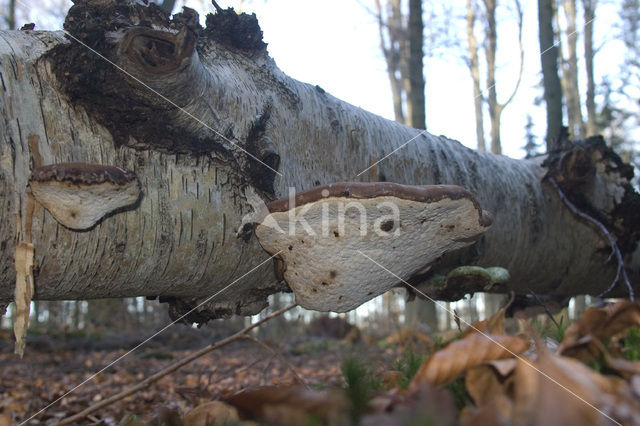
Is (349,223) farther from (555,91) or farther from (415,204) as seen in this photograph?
(555,91)

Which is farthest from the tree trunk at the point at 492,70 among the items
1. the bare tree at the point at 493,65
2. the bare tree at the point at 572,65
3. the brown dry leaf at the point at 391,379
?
the brown dry leaf at the point at 391,379

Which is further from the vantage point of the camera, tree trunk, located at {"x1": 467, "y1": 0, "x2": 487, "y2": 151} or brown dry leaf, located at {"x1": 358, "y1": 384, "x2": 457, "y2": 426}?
tree trunk, located at {"x1": 467, "y1": 0, "x2": 487, "y2": 151}

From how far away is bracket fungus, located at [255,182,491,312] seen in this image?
174cm

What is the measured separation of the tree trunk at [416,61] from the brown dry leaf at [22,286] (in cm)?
671

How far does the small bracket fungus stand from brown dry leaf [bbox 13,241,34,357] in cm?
15

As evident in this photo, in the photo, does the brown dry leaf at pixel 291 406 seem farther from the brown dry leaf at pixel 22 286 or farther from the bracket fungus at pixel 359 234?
the brown dry leaf at pixel 22 286

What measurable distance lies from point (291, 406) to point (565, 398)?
1.65ft

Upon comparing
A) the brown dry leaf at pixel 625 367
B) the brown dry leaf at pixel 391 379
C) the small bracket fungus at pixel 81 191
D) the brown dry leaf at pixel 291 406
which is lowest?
the brown dry leaf at pixel 391 379

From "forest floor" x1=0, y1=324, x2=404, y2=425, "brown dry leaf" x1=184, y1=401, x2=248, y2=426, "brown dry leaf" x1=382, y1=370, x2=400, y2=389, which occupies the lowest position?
"forest floor" x1=0, y1=324, x2=404, y2=425

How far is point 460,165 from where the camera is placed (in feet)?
9.99

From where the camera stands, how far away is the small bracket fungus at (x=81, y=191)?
1549mm

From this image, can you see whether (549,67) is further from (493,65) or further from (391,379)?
(493,65)

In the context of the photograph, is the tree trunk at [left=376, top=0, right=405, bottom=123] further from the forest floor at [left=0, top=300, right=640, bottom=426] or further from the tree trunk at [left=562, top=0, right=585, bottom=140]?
the forest floor at [left=0, top=300, right=640, bottom=426]

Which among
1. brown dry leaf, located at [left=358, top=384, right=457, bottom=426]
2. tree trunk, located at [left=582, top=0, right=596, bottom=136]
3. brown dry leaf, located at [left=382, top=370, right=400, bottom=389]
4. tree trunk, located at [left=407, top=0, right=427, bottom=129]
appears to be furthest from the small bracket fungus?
tree trunk, located at [left=582, top=0, right=596, bottom=136]
